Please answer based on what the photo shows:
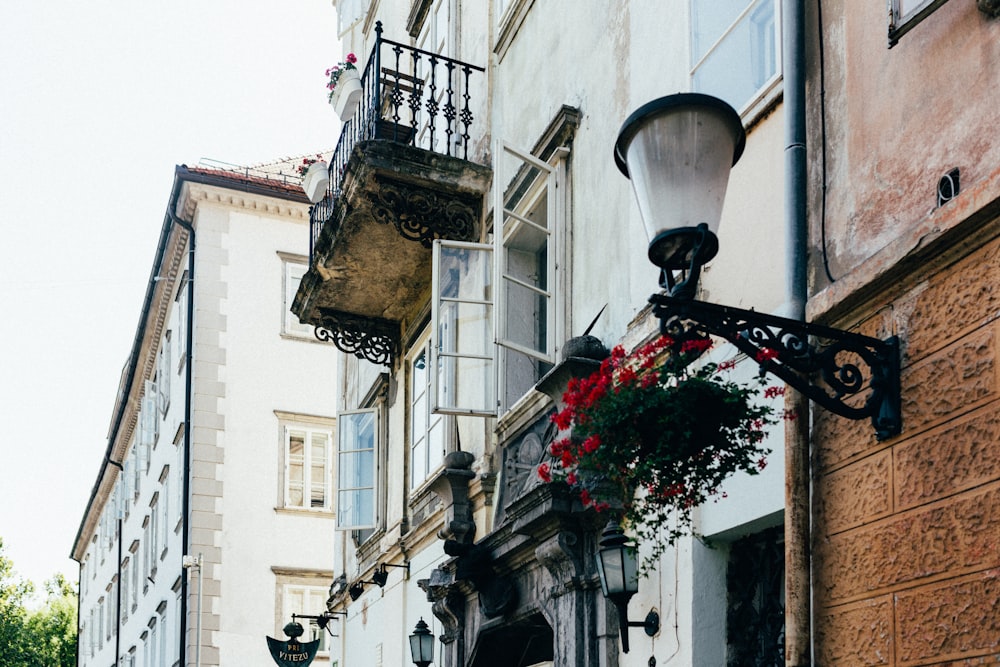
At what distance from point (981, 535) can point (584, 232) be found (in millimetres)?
5131

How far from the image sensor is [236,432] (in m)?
24.7

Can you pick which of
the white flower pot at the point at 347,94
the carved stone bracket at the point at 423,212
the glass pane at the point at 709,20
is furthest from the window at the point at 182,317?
the glass pane at the point at 709,20

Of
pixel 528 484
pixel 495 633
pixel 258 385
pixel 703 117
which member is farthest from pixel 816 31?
pixel 258 385

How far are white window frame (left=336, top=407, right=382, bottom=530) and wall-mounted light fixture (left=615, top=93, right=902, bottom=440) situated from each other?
1006 cm

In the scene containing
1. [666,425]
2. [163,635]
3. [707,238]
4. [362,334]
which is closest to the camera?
[707,238]

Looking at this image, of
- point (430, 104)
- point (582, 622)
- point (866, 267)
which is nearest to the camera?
point (866, 267)

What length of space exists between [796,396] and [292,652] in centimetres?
1360

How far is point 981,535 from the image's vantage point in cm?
459

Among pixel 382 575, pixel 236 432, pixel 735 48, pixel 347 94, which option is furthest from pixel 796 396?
pixel 236 432

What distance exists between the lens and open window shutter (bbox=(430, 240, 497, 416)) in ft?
35.3

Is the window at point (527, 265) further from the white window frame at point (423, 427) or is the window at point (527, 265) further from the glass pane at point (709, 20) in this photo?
the glass pane at point (709, 20)

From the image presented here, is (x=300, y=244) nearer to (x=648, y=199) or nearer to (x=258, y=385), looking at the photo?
(x=258, y=385)

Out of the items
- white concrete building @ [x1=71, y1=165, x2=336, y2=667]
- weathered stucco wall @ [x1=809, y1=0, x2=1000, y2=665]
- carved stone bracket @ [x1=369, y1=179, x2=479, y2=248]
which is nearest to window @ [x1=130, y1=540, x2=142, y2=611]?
white concrete building @ [x1=71, y1=165, x2=336, y2=667]

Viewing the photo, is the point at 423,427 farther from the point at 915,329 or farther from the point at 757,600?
the point at 915,329
